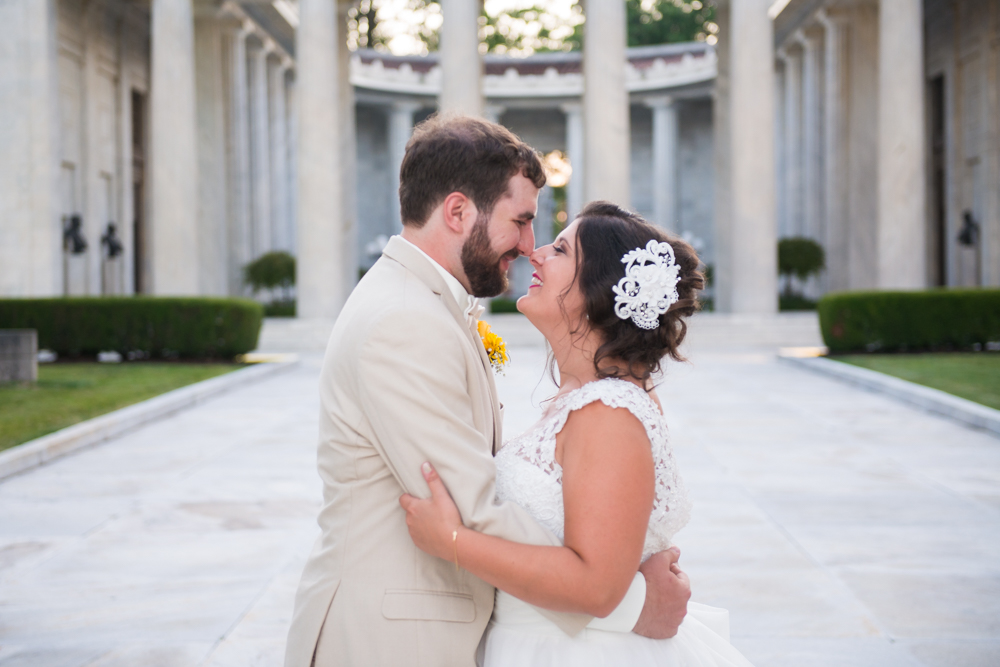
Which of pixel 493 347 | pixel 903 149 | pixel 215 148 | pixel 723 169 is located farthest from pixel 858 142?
pixel 493 347

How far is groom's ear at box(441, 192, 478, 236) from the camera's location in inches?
127

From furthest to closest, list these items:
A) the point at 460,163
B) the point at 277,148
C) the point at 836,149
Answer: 1. the point at 277,148
2. the point at 836,149
3. the point at 460,163

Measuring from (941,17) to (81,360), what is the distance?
44.1m

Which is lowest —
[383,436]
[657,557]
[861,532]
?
[861,532]

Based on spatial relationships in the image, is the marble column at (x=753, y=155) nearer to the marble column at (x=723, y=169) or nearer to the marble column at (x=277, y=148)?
the marble column at (x=723, y=169)

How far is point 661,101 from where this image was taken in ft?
193

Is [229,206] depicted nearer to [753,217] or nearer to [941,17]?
[753,217]

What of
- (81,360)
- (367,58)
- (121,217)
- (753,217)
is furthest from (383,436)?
(367,58)

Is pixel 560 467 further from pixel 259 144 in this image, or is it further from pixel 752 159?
pixel 259 144

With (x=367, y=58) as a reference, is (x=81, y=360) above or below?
below

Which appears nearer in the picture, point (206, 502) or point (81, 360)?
point (206, 502)

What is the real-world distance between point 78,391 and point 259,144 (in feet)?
109

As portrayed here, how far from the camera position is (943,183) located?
46.1 metres

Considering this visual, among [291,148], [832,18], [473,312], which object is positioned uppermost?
[832,18]
